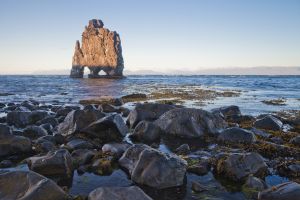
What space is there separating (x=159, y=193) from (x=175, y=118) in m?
7.10

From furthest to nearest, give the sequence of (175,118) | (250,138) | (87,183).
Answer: (175,118) → (250,138) → (87,183)

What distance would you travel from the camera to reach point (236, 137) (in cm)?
1229

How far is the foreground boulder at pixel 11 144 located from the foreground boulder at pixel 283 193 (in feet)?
24.8

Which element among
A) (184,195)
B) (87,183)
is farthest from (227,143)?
(87,183)

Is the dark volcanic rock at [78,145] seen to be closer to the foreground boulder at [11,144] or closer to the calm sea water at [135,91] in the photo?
the foreground boulder at [11,144]

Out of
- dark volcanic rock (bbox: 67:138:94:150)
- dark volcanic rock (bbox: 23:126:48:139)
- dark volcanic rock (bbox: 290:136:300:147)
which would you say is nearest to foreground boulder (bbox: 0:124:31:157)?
dark volcanic rock (bbox: 67:138:94:150)

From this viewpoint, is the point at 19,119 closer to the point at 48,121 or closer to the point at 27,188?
the point at 48,121

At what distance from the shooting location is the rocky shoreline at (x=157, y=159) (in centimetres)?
660

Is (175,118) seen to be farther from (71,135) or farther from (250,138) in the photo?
(71,135)

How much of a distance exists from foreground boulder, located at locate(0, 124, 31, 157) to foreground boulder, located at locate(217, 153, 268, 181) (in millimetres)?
6300

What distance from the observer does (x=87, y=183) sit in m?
7.80

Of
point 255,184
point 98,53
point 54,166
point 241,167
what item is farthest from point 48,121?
point 98,53

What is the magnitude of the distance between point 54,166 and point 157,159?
275cm

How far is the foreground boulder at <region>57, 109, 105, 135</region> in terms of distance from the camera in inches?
524
